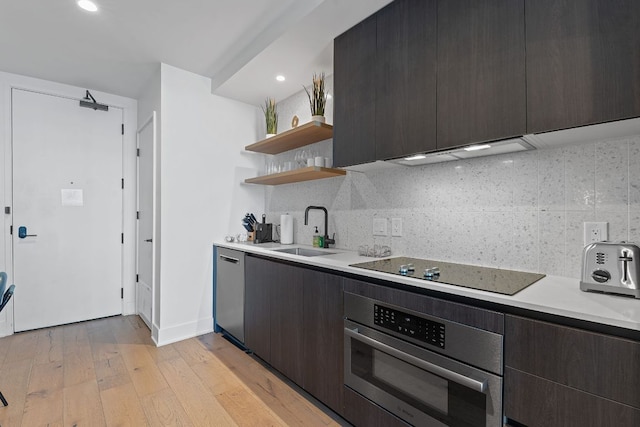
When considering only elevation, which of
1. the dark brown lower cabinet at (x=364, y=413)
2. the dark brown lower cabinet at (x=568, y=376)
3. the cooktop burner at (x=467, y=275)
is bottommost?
the dark brown lower cabinet at (x=364, y=413)

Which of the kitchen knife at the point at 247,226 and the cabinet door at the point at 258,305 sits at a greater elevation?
the kitchen knife at the point at 247,226

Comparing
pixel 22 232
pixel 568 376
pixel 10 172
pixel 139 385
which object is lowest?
pixel 139 385

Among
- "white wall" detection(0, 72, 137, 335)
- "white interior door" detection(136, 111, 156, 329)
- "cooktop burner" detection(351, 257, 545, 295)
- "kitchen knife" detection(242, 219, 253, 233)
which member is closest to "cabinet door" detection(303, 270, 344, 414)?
"cooktop burner" detection(351, 257, 545, 295)

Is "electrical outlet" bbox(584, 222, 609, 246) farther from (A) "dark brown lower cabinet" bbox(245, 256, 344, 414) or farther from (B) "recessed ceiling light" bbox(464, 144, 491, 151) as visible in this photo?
(A) "dark brown lower cabinet" bbox(245, 256, 344, 414)

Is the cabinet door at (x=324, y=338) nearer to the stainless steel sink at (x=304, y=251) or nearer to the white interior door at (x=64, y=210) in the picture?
the stainless steel sink at (x=304, y=251)

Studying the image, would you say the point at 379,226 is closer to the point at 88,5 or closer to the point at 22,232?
the point at 88,5

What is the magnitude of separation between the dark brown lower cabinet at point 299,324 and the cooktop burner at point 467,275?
0.33 metres

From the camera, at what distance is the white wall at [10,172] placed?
3.02 m

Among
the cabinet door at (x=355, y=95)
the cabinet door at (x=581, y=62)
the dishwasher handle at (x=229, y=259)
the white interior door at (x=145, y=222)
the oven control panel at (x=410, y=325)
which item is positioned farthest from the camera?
the white interior door at (x=145, y=222)

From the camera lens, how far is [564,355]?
94 centimetres

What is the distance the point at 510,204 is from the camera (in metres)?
1.59

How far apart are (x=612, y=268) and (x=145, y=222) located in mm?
3776

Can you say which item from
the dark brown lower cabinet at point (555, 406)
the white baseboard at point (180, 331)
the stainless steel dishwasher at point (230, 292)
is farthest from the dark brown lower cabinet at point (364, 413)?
the white baseboard at point (180, 331)

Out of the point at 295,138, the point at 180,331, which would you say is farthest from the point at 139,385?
the point at 295,138
